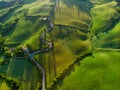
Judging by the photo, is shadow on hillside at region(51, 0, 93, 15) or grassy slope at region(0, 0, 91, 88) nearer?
grassy slope at region(0, 0, 91, 88)

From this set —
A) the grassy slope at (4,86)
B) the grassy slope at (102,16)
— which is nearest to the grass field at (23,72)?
the grassy slope at (4,86)

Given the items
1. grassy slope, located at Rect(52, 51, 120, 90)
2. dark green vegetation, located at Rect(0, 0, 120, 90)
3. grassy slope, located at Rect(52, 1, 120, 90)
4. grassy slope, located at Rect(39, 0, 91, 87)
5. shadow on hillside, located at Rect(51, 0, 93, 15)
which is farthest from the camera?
shadow on hillside, located at Rect(51, 0, 93, 15)

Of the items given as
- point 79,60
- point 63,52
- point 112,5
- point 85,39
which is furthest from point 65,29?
point 112,5

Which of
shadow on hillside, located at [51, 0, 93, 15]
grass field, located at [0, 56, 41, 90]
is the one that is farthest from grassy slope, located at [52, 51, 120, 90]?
shadow on hillside, located at [51, 0, 93, 15]

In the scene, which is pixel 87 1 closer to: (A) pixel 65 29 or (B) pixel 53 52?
(A) pixel 65 29

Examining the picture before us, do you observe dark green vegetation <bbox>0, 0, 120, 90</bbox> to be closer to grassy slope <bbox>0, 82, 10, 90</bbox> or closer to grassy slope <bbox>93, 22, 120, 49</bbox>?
grassy slope <bbox>93, 22, 120, 49</bbox>

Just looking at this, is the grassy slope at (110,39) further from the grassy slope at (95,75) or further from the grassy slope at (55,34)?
the grassy slope at (95,75)

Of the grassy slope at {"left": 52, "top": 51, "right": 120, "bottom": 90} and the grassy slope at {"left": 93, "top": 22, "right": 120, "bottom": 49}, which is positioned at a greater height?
the grassy slope at {"left": 93, "top": 22, "right": 120, "bottom": 49}

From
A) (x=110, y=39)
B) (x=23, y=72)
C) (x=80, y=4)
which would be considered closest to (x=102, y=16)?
(x=80, y=4)
